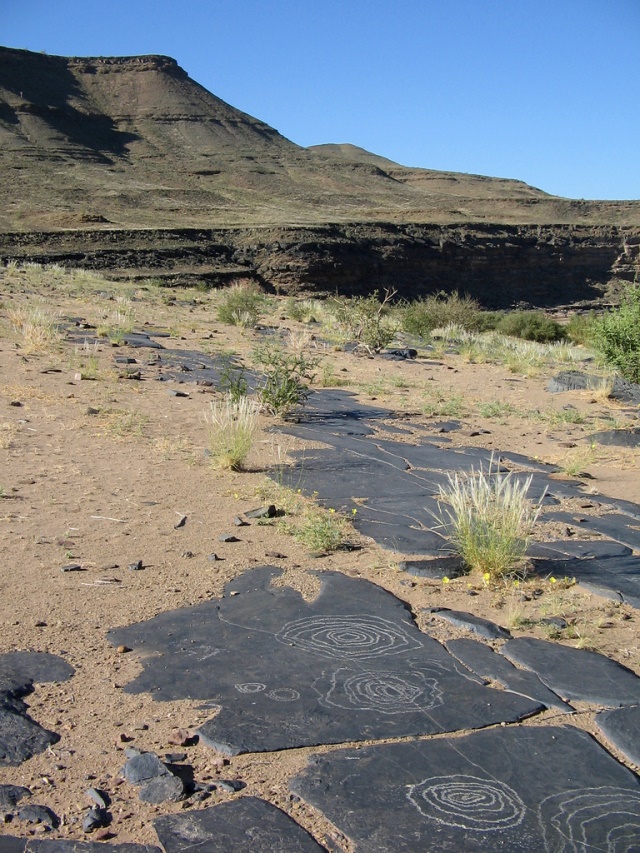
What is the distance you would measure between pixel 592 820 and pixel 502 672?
108 cm

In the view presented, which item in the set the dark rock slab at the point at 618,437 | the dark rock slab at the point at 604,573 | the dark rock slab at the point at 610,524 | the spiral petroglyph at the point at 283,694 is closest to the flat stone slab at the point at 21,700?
the spiral petroglyph at the point at 283,694

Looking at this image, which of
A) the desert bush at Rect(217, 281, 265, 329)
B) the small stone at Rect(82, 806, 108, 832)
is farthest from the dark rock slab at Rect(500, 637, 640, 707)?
the desert bush at Rect(217, 281, 265, 329)

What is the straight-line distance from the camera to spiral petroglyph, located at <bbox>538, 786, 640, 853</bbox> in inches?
104

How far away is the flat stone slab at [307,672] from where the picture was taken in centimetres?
333

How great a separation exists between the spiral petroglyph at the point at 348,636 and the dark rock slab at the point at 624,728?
3.11 feet

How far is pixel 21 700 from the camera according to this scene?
3.47m

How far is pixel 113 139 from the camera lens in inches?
2677

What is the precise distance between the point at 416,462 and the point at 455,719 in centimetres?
475

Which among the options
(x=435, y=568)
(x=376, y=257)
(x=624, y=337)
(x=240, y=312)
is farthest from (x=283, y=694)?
(x=376, y=257)

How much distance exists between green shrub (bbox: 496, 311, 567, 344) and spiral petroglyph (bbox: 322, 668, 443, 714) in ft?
80.4

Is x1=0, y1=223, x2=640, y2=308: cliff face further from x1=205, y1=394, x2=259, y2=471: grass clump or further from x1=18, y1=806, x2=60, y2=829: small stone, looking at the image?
x1=18, y1=806, x2=60, y2=829: small stone

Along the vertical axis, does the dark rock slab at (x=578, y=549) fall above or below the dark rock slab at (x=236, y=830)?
above

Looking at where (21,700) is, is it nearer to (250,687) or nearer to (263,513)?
(250,687)

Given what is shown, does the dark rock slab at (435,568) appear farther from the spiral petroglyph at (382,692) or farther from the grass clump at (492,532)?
the spiral petroglyph at (382,692)
